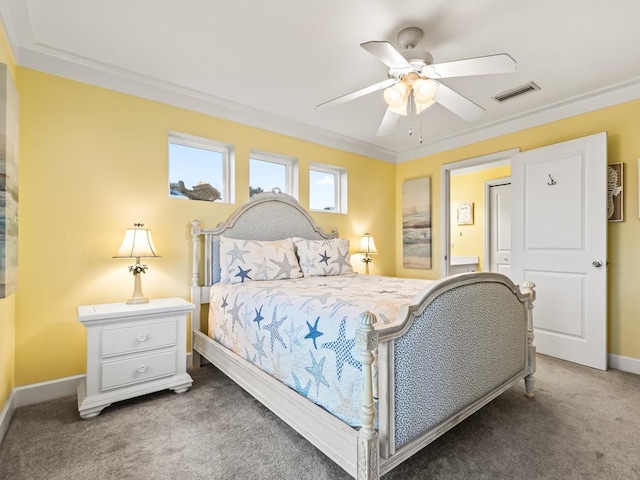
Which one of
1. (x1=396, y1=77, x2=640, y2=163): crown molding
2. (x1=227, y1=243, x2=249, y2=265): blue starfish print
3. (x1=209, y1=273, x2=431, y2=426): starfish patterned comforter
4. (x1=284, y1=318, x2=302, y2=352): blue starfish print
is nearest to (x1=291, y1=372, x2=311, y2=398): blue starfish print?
(x1=209, y1=273, x2=431, y2=426): starfish patterned comforter

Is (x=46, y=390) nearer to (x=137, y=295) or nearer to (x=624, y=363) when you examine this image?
(x=137, y=295)

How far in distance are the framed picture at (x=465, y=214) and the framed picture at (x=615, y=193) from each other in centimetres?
257

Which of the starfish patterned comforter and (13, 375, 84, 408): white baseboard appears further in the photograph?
(13, 375, 84, 408): white baseboard

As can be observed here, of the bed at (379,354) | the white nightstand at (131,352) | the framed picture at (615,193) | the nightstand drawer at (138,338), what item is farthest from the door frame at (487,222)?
the nightstand drawer at (138,338)

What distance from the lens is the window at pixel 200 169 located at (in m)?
3.00

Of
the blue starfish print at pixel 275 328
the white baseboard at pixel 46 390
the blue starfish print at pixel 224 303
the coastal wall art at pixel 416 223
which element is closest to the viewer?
the blue starfish print at pixel 275 328

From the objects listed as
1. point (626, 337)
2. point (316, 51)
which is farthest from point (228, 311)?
point (626, 337)

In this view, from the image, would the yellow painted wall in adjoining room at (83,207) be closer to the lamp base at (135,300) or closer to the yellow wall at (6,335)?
the yellow wall at (6,335)

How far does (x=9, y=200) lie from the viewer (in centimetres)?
173

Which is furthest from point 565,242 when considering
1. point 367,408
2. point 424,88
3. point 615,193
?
point 367,408

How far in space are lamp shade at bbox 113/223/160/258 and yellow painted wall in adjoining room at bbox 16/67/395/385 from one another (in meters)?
0.26

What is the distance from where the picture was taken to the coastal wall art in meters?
4.32

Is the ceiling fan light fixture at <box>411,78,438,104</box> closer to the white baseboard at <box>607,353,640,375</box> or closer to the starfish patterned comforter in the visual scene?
the starfish patterned comforter

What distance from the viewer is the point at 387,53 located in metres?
1.71
